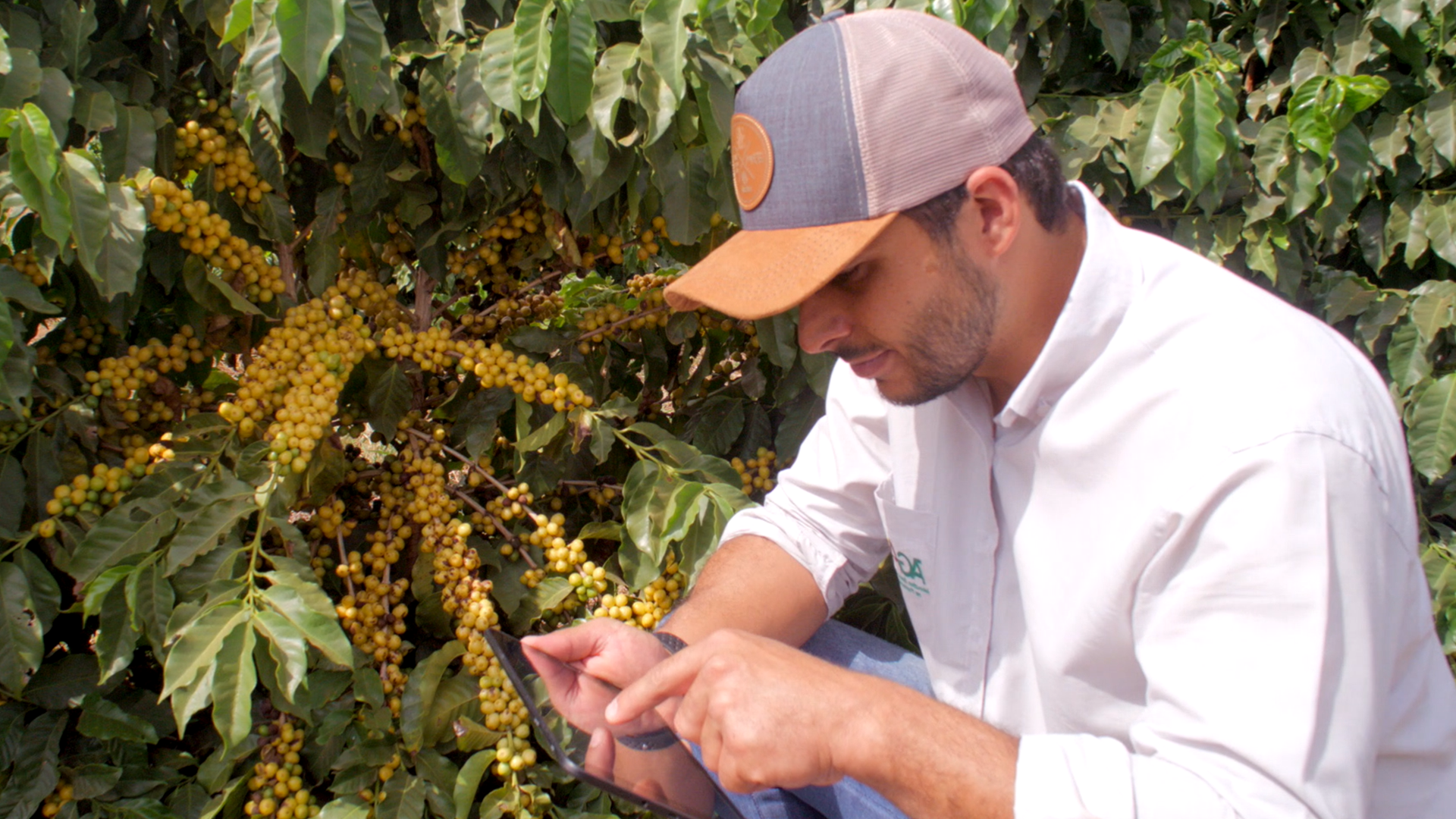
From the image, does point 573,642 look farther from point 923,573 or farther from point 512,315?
point 512,315

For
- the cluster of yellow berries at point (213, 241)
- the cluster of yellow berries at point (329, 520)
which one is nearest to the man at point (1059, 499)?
the cluster of yellow berries at point (329, 520)

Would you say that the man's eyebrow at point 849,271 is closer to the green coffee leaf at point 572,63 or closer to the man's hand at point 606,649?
the man's hand at point 606,649

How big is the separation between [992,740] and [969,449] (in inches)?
20.9

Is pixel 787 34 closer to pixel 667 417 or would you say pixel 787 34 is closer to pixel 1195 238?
pixel 667 417

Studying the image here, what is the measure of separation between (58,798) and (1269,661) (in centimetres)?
187

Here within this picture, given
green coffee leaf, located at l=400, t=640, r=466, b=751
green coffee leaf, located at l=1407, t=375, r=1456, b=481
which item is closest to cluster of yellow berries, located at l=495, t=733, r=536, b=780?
green coffee leaf, located at l=400, t=640, r=466, b=751

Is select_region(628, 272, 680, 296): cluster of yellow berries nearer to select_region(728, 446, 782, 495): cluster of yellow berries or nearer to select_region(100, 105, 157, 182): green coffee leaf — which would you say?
select_region(728, 446, 782, 495): cluster of yellow berries

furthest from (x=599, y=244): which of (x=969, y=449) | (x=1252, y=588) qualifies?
(x=1252, y=588)

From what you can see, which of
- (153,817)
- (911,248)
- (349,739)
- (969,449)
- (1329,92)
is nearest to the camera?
(911,248)

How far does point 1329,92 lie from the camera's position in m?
2.68

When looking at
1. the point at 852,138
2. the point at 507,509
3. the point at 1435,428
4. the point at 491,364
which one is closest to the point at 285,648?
the point at 507,509

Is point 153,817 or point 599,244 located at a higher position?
point 599,244

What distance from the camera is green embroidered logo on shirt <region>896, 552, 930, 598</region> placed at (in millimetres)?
1705

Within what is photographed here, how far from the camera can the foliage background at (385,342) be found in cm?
168
